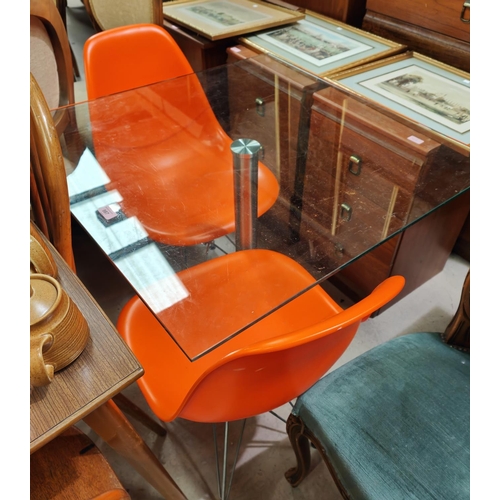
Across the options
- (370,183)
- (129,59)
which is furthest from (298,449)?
(129,59)

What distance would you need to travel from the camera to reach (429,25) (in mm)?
1494

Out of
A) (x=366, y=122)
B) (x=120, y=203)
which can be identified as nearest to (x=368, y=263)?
(x=366, y=122)

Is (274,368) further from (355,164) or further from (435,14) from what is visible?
(435,14)

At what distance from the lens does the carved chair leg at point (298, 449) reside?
0.91 metres

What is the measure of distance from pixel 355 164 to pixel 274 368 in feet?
2.21

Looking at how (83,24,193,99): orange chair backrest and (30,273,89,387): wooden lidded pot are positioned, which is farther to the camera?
(83,24,193,99): orange chair backrest

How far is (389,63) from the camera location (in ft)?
4.98

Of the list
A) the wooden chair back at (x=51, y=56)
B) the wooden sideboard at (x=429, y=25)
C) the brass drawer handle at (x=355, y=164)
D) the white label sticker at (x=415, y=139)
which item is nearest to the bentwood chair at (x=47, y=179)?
the wooden chair back at (x=51, y=56)

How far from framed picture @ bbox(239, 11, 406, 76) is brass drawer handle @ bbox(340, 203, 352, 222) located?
2.10ft

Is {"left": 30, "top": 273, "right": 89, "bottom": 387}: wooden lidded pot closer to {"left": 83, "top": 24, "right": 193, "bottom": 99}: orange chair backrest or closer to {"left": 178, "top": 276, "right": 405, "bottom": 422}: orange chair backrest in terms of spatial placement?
{"left": 178, "top": 276, "right": 405, "bottom": 422}: orange chair backrest

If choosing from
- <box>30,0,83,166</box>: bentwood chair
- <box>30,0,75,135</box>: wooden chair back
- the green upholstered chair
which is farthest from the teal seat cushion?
<box>30,0,75,135</box>: wooden chair back

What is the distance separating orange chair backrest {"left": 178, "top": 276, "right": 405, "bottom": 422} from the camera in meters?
0.58
